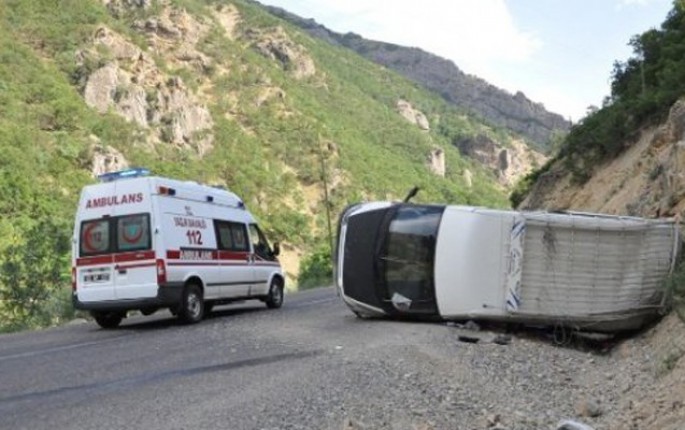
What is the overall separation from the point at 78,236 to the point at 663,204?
36.1ft

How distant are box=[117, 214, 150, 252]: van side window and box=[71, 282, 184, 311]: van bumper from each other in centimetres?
83

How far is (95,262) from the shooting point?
13.5 metres

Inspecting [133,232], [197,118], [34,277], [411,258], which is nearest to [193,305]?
[133,232]

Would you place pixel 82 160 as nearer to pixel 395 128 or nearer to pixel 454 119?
pixel 395 128

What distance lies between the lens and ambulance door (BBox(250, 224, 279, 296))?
16391mm

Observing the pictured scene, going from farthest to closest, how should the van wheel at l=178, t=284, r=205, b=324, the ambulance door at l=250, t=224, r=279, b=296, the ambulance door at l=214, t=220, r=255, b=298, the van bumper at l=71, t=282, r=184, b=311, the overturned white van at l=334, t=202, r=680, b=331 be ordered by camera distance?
the ambulance door at l=250, t=224, r=279, b=296 < the ambulance door at l=214, t=220, r=255, b=298 < the van wheel at l=178, t=284, r=205, b=324 < the van bumper at l=71, t=282, r=184, b=311 < the overturned white van at l=334, t=202, r=680, b=331

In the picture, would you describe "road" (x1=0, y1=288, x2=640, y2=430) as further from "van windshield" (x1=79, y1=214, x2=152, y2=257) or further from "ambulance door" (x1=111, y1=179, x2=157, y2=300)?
"van windshield" (x1=79, y1=214, x2=152, y2=257)

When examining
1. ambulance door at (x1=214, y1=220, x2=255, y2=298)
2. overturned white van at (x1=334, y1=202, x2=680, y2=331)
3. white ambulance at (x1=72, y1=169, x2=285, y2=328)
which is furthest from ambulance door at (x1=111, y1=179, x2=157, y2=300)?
overturned white van at (x1=334, y1=202, x2=680, y2=331)

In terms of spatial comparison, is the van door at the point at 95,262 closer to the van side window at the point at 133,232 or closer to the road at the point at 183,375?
the van side window at the point at 133,232

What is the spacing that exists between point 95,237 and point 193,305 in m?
2.17

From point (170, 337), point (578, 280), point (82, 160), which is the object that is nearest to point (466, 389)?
point (578, 280)

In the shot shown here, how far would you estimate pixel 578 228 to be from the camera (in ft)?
37.9

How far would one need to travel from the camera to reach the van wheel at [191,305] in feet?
44.9

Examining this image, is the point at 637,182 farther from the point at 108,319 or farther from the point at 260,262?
the point at 108,319
